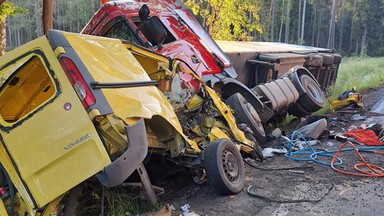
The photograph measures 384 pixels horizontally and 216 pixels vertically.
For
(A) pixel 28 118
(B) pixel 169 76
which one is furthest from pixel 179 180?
(A) pixel 28 118

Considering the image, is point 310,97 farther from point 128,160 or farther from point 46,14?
point 46,14

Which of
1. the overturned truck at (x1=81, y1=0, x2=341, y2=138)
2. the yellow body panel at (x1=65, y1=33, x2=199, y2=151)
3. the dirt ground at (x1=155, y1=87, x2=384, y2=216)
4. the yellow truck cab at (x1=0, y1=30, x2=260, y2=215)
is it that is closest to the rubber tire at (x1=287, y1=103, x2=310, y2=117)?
the overturned truck at (x1=81, y1=0, x2=341, y2=138)

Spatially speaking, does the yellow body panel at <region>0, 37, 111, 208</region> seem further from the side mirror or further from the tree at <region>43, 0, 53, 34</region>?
the tree at <region>43, 0, 53, 34</region>

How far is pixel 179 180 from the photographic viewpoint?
4633mm

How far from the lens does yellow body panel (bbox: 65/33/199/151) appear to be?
3.07 metres

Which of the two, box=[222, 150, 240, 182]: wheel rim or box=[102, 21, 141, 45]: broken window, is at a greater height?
box=[102, 21, 141, 45]: broken window

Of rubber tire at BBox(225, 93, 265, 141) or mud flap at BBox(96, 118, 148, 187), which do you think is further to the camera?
rubber tire at BBox(225, 93, 265, 141)

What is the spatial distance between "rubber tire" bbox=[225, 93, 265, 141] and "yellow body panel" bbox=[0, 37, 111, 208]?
9.72ft

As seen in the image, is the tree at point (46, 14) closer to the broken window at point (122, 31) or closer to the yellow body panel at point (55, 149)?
the broken window at point (122, 31)

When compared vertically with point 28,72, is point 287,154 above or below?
below

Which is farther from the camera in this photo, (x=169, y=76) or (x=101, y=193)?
(x=169, y=76)

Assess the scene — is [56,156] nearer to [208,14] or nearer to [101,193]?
[101,193]

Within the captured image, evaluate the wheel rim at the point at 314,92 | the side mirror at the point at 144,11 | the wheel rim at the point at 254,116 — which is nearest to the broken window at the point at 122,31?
the side mirror at the point at 144,11

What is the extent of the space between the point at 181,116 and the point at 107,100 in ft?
5.49
